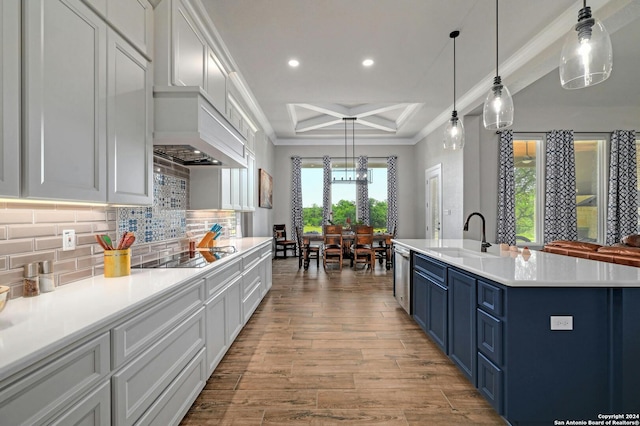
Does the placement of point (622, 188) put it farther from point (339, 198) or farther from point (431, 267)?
point (339, 198)

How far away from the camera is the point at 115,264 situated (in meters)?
1.73

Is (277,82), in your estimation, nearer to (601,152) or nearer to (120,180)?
(120,180)

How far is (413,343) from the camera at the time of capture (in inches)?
108

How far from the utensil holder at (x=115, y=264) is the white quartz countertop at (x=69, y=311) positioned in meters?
0.05

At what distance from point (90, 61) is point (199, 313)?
148 cm

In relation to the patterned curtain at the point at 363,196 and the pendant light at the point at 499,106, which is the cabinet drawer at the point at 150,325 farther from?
the patterned curtain at the point at 363,196

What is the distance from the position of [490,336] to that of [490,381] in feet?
0.87

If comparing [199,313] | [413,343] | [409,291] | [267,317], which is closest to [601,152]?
[409,291]

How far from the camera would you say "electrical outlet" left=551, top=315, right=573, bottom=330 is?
1561mm

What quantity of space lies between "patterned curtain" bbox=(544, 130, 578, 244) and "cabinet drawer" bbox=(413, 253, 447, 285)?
3944mm

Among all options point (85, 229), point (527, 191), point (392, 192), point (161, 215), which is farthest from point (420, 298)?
point (392, 192)

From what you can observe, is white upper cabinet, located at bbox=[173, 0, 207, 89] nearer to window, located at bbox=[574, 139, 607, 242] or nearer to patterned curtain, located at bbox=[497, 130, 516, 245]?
patterned curtain, located at bbox=[497, 130, 516, 245]

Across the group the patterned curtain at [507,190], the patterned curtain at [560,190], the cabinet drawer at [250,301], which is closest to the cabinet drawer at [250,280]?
the cabinet drawer at [250,301]

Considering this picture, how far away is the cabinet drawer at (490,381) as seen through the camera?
A: 1.62 meters
